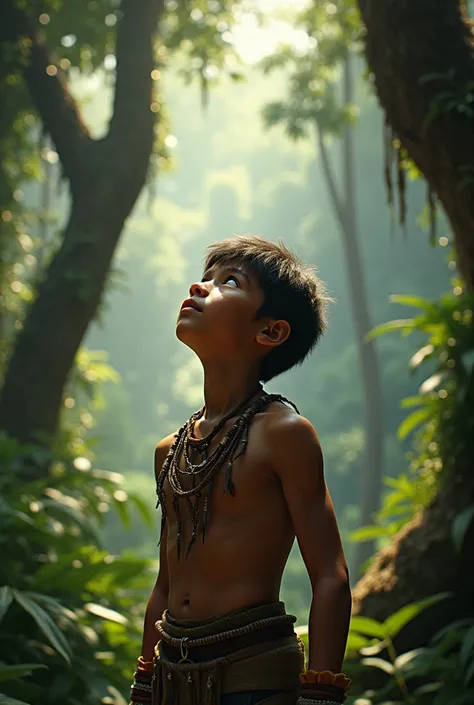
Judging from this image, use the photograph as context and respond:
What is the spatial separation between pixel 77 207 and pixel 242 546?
452 cm

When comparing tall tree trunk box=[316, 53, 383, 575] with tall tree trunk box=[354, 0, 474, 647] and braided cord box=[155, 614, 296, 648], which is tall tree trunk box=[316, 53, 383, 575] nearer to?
tall tree trunk box=[354, 0, 474, 647]

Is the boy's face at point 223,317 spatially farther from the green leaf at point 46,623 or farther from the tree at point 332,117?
the tree at point 332,117

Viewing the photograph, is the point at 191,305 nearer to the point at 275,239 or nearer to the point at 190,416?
the point at 190,416

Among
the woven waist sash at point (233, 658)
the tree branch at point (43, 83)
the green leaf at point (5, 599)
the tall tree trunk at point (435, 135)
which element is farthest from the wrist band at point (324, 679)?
the tree branch at point (43, 83)

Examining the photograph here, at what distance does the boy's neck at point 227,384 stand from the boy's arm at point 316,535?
0.17 metres

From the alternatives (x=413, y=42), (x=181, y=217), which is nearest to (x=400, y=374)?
(x=181, y=217)

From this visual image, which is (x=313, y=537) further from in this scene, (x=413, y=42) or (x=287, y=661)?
(x=413, y=42)

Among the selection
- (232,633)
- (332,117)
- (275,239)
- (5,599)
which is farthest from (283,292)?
(275,239)

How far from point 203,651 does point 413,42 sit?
2.88 metres

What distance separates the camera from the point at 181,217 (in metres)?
43.2

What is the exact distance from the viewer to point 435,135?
3.76 m

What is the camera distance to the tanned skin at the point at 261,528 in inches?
68.7

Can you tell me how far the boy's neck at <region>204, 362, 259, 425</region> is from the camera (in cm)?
200

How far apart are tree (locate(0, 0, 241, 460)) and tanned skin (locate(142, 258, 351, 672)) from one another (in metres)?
3.64
